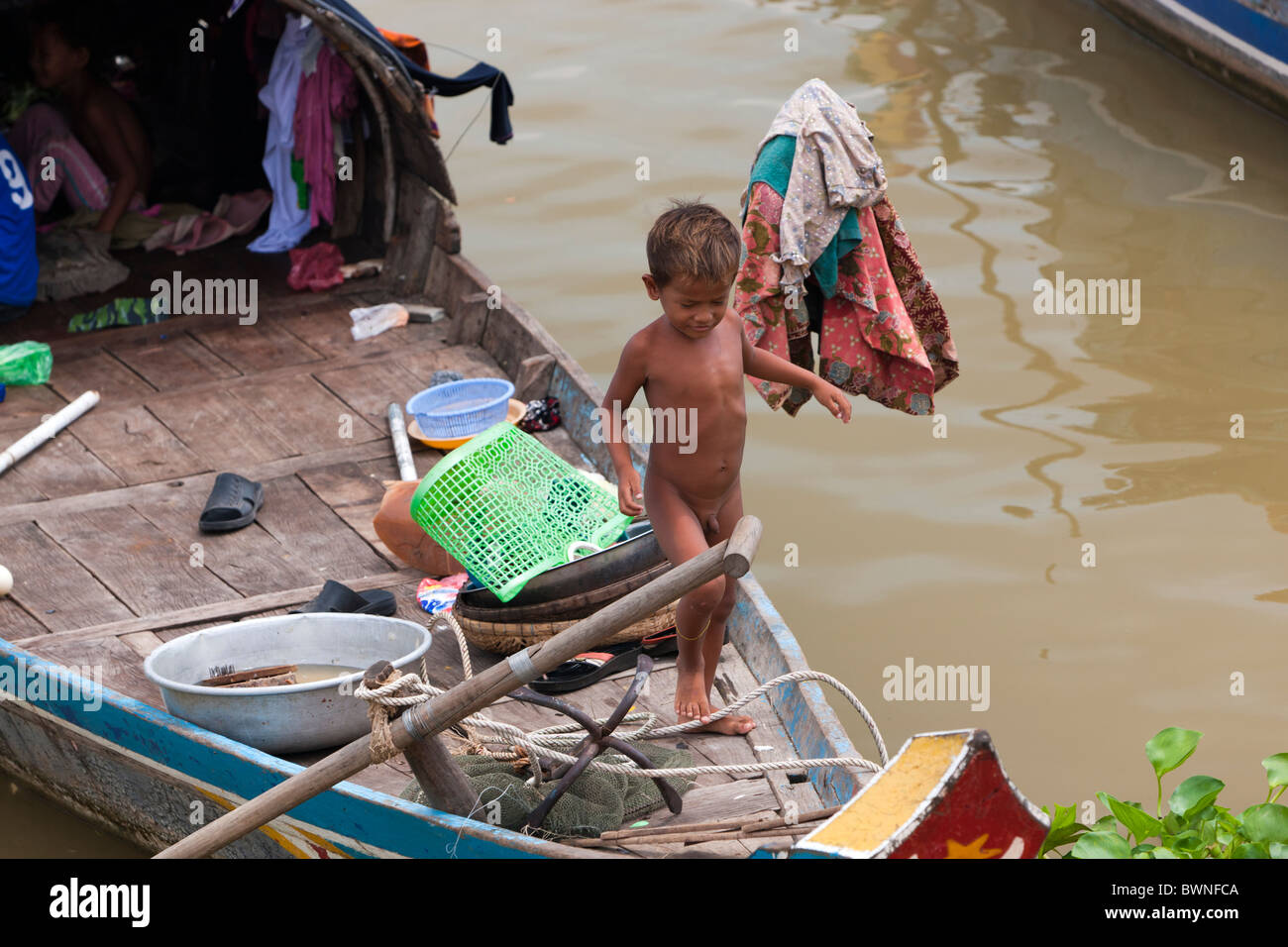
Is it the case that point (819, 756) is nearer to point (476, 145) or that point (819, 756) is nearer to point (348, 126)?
point (348, 126)

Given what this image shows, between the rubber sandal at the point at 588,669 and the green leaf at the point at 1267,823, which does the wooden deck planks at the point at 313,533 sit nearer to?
the rubber sandal at the point at 588,669

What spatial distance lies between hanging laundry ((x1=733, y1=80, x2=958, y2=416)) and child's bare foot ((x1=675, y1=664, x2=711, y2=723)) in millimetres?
811

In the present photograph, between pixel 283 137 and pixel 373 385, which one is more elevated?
pixel 283 137

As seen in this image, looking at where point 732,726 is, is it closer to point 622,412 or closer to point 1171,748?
point 622,412

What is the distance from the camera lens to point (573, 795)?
11.8 ft

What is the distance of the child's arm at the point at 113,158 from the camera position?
301 inches

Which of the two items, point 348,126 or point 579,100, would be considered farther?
point 579,100

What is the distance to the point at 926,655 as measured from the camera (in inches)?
229

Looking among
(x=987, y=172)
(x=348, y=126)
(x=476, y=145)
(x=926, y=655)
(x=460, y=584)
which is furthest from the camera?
(x=476, y=145)

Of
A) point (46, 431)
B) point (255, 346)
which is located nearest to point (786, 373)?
point (46, 431)

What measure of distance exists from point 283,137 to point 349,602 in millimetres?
3541
